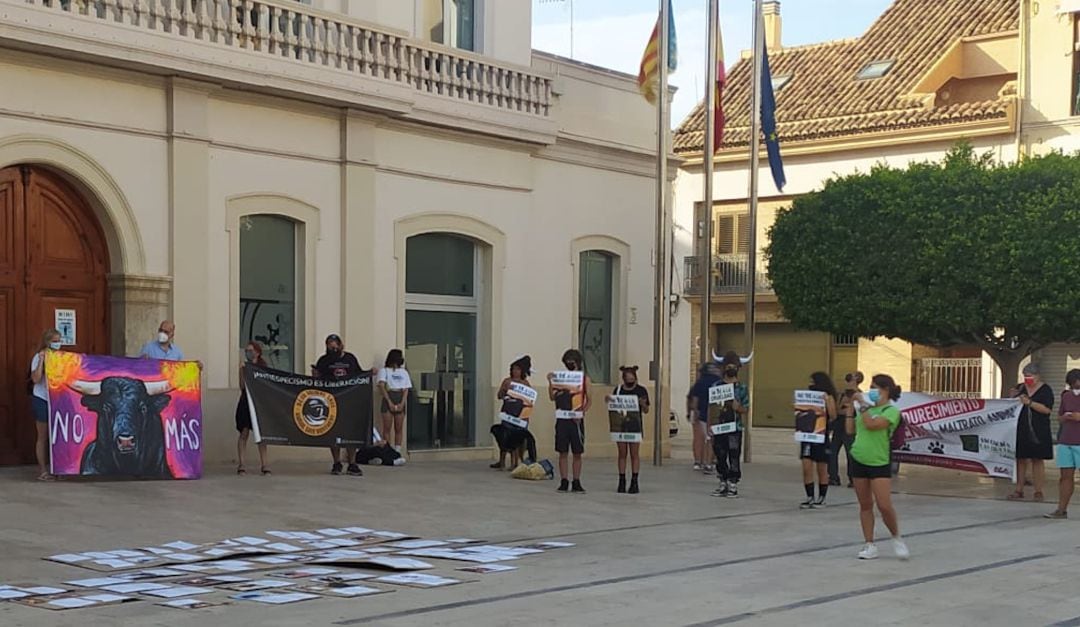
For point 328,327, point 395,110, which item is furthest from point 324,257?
point 395,110

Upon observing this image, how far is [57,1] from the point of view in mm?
17062

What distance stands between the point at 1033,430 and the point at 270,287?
10.8 m

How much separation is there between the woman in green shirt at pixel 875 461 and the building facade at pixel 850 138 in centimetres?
2391

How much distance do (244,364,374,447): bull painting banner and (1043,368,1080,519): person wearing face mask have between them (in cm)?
877

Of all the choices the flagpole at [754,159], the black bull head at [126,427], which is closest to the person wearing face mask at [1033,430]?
the flagpole at [754,159]

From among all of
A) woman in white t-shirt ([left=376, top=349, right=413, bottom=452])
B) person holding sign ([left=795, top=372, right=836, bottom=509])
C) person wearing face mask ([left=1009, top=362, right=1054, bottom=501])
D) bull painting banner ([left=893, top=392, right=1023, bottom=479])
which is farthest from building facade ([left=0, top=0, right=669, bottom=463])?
person wearing face mask ([left=1009, top=362, right=1054, bottom=501])

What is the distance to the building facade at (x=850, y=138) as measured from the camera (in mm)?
38031

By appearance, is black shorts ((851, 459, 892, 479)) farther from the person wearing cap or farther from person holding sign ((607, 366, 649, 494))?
the person wearing cap

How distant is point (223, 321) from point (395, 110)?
167 inches

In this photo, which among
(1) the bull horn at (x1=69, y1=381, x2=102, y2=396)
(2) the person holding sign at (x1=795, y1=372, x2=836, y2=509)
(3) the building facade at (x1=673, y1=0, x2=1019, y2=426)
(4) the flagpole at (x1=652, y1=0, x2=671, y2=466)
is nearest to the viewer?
(1) the bull horn at (x1=69, y1=381, x2=102, y2=396)

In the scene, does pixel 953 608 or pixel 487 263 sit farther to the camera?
Result: pixel 487 263

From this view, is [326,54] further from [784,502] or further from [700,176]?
[700,176]

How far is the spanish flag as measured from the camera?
23.9 m

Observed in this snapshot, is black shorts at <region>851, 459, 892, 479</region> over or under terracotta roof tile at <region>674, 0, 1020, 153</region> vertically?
under
